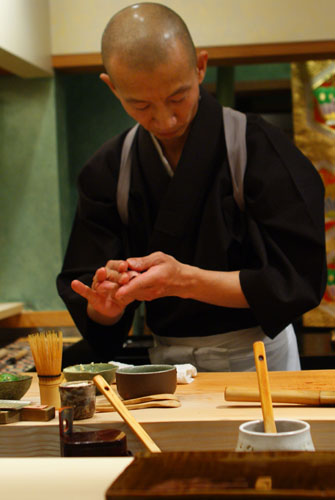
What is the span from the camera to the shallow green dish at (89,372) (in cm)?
155

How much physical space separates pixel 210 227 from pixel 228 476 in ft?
4.73

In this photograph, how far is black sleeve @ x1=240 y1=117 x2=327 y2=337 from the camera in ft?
6.40

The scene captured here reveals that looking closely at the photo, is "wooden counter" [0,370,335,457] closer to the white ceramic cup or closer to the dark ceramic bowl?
the dark ceramic bowl

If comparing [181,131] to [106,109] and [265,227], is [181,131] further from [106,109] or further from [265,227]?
[106,109]

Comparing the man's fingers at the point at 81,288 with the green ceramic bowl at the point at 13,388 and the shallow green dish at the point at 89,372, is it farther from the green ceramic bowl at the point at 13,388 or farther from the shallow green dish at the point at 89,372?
the green ceramic bowl at the point at 13,388

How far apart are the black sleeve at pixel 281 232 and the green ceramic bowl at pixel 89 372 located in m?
0.50

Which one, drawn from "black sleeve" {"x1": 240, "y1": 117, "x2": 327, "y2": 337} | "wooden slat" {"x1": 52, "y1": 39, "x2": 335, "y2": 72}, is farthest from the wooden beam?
"black sleeve" {"x1": 240, "y1": 117, "x2": 327, "y2": 337}

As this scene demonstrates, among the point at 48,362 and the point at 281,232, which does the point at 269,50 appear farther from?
the point at 48,362

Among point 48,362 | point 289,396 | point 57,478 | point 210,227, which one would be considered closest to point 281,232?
point 210,227

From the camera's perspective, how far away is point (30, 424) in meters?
1.36

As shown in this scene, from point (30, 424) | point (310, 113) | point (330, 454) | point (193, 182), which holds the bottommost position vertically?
point (30, 424)

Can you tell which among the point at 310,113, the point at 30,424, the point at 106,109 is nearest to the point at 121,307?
the point at 30,424

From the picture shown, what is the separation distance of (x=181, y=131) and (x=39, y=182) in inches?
96.0

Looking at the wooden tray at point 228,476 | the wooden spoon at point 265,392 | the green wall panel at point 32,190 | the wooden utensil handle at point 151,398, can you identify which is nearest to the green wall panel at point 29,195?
the green wall panel at point 32,190
